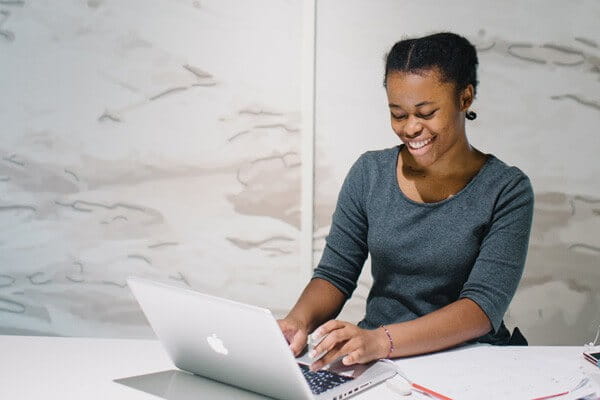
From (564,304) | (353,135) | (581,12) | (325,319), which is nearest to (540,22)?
(581,12)

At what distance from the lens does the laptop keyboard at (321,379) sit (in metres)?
1.12

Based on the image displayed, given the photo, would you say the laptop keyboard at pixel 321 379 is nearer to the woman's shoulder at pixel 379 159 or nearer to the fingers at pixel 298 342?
the fingers at pixel 298 342

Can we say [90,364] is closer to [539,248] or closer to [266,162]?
[266,162]

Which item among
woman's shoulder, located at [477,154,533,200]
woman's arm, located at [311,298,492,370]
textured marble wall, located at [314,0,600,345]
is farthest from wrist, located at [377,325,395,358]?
textured marble wall, located at [314,0,600,345]

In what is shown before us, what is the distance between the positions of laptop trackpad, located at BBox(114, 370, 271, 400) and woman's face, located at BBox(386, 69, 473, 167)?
0.73 meters

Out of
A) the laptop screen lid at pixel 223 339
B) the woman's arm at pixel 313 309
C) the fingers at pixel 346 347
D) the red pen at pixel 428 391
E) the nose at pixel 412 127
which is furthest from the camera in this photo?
the nose at pixel 412 127

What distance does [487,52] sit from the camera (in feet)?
8.51

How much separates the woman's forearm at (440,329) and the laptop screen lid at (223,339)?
33cm

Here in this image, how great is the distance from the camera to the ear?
160 cm

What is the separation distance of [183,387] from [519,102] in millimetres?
1906

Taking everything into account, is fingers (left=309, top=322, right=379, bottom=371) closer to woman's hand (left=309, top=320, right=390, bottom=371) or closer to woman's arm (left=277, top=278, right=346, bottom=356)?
woman's hand (left=309, top=320, right=390, bottom=371)

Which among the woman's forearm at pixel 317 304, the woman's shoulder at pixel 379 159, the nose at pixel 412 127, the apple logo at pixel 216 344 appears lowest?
the woman's forearm at pixel 317 304

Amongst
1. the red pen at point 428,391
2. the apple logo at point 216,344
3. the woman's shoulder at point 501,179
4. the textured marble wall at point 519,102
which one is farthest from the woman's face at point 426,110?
the textured marble wall at point 519,102

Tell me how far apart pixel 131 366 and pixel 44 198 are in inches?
63.7
